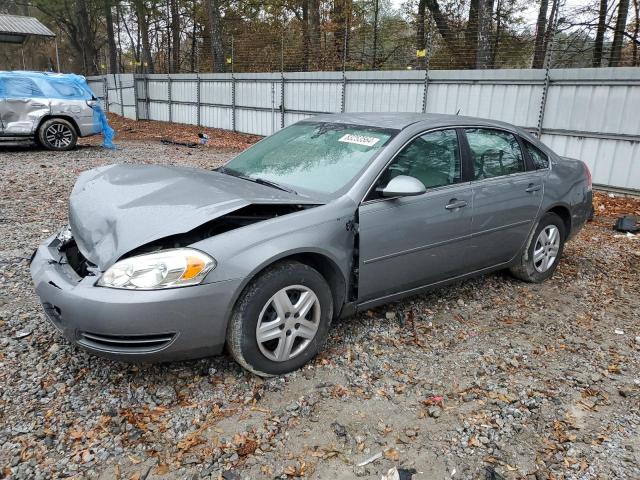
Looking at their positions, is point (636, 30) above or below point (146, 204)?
above

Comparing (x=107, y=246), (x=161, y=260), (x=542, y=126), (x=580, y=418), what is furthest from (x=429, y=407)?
(x=542, y=126)

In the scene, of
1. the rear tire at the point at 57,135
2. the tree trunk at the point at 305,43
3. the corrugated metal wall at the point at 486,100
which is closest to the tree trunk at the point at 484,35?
the corrugated metal wall at the point at 486,100

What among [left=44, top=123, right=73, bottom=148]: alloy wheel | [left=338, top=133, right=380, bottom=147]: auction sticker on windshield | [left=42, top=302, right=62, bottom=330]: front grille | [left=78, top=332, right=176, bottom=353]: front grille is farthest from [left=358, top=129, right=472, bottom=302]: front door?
[left=44, top=123, right=73, bottom=148]: alloy wheel

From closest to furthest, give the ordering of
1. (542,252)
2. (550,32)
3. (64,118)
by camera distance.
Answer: (542,252) < (550,32) < (64,118)

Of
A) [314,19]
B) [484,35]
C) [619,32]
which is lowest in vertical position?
[484,35]

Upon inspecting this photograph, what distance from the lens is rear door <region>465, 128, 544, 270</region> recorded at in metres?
4.04

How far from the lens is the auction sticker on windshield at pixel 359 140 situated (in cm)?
366

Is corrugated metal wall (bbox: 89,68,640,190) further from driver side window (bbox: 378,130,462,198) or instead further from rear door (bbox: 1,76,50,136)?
rear door (bbox: 1,76,50,136)

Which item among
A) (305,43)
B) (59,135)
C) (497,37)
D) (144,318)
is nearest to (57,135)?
(59,135)

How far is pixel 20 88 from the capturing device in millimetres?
11312

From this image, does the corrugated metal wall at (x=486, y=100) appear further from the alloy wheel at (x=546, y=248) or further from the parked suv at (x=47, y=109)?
the parked suv at (x=47, y=109)

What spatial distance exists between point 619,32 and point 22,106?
48.3ft

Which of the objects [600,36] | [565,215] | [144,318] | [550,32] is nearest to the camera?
[144,318]

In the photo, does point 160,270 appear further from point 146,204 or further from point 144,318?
point 146,204
